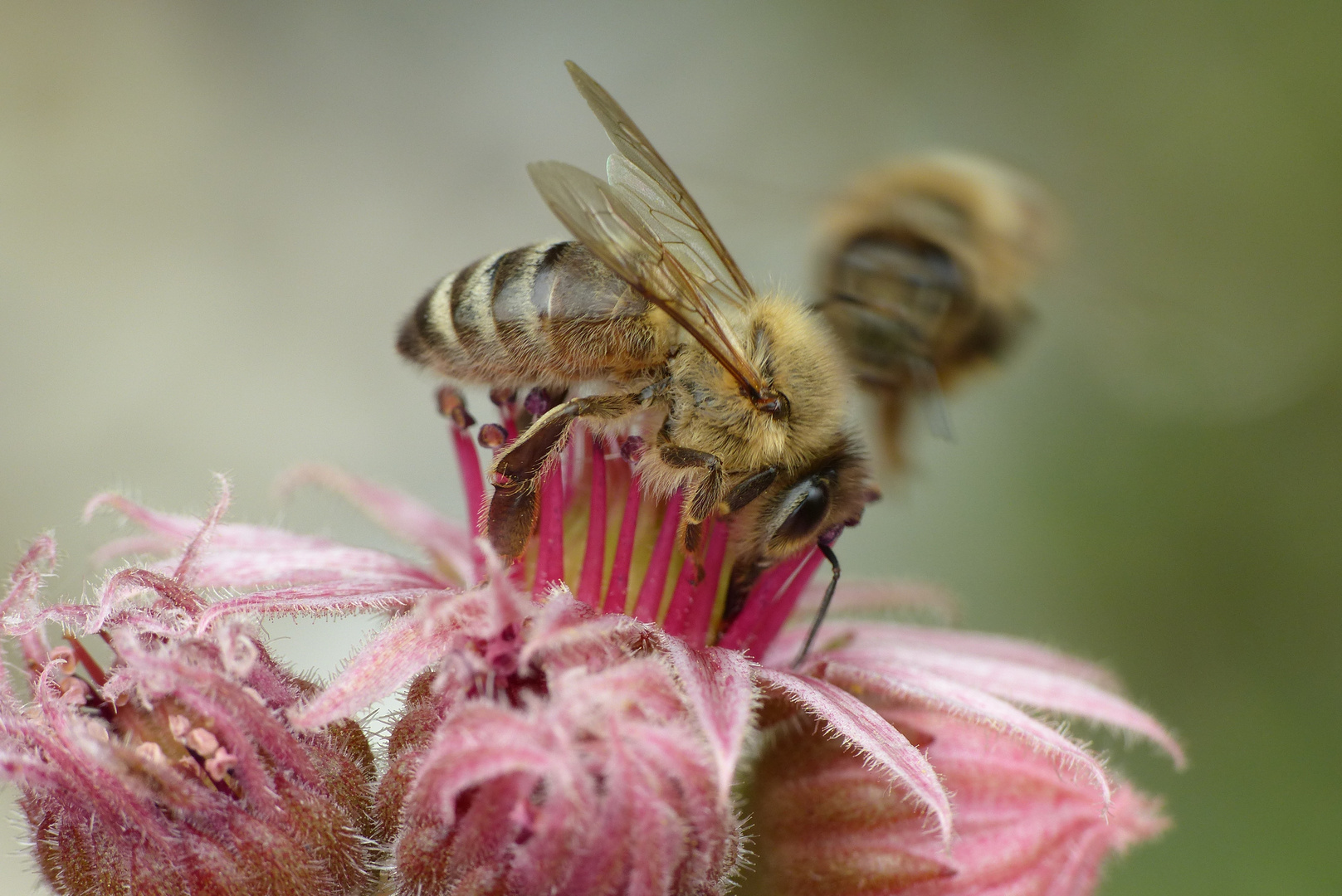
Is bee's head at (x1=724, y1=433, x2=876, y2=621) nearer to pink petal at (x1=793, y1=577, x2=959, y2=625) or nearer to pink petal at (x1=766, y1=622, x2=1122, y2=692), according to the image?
pink petal at (x1=766, y1=622, x2=1122, y2=692)

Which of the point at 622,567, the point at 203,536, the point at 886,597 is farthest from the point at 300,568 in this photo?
the point at 886,597

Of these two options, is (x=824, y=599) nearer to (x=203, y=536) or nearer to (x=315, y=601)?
(x=315, y=601)

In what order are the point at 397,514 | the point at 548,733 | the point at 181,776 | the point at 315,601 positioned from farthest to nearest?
the point at 397,514 < the point at 315,601 < the point at 181,776 < the point at 548,733

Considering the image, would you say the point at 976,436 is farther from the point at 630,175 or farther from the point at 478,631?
the point at 478,631

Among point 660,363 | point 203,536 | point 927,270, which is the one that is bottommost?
point 203,536

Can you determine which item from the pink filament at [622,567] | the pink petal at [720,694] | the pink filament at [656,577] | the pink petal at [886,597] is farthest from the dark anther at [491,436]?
the pink petal at [886,597]

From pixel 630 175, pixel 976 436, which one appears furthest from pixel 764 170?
pixel 630 175
